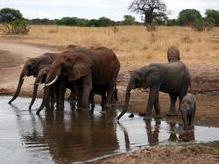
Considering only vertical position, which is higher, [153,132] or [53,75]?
[53,75]

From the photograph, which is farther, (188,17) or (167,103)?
(188,17)

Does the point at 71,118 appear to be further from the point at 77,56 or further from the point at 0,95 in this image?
the point at 0,95

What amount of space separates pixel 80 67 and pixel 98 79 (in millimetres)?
1269

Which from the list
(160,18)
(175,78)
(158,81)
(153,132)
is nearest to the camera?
(153,132)

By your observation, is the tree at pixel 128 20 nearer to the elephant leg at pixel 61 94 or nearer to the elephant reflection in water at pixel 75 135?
the elephant leg at pixel 61 94

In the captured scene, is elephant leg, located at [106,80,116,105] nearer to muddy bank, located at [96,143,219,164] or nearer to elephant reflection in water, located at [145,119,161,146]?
elephant reflection in water, located at [145,119,161,146]

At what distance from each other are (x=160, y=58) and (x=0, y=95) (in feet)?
29.2

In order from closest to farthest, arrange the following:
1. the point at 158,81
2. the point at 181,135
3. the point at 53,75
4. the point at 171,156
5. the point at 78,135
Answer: the point at 171,156
the point at 181,135
the point at 78,135
the point at 158,81
the point at 53,75

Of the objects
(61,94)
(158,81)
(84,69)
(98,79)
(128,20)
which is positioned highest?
(84,69)

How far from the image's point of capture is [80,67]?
15.9 metres

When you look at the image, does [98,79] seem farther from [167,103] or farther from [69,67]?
[167,103]

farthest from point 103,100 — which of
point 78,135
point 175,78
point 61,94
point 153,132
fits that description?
point 78,135

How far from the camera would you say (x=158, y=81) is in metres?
14.8

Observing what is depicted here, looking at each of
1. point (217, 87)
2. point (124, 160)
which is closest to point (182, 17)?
point (217, 87)
